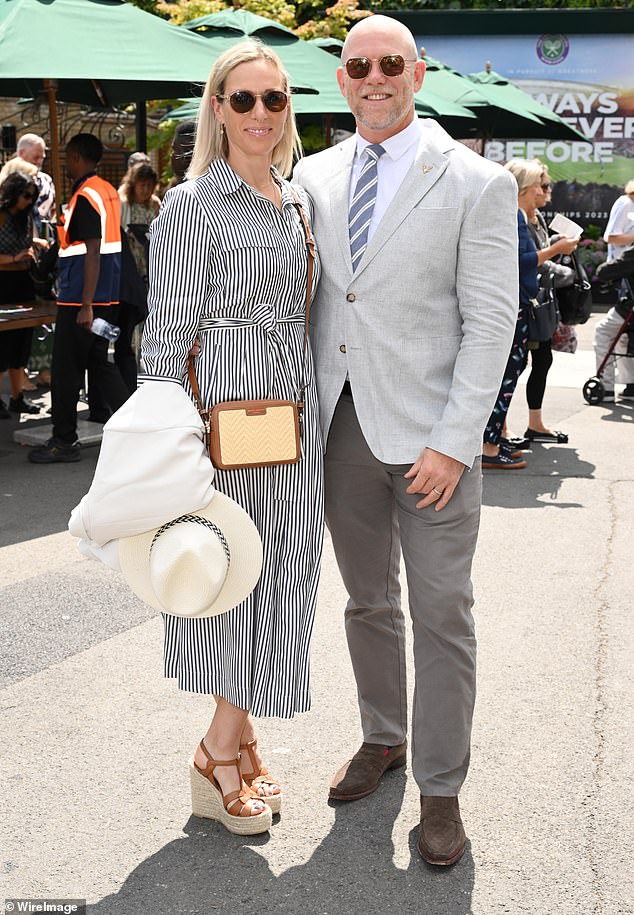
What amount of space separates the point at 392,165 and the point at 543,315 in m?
5.50

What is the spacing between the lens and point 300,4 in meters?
21.9

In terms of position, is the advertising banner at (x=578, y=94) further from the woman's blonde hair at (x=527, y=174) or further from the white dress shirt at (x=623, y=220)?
the woman's blonde hair at (x=527, y=174)

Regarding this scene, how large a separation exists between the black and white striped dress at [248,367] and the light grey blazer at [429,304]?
15 cm

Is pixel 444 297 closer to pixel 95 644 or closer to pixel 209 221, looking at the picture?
pixel 209 221

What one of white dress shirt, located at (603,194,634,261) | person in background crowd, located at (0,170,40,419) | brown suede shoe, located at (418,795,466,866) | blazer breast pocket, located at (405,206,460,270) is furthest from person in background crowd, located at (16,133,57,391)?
brown suede shoe, located at (418,795,466,866)

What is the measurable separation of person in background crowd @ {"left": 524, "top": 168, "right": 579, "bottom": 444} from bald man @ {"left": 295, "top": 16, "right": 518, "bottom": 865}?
16.9 feet

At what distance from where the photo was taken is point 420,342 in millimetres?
3191

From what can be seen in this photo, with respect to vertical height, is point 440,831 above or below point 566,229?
below

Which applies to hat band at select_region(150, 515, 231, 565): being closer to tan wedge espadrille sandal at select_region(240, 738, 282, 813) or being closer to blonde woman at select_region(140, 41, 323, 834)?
blonde woman at select_region(140, 41, 323, 834)

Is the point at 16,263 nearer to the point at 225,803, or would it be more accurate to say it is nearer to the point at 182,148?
the point at 182,148

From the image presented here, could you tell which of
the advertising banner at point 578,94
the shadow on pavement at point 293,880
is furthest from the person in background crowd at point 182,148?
the advertising banner at point 578,94

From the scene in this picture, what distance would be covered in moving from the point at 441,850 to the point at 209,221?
1.81 m

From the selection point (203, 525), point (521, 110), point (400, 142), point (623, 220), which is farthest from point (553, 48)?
point (203, 525)

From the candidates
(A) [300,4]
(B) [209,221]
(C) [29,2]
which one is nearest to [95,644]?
(B) [209,221]
